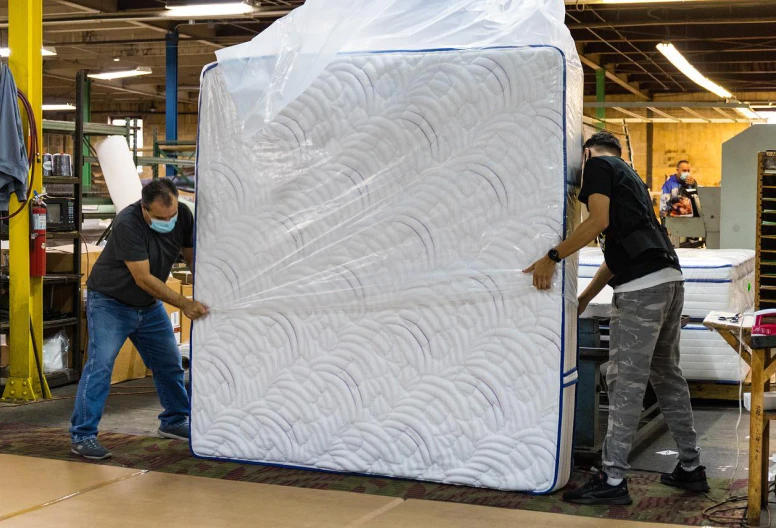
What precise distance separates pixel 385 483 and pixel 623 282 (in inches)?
52.7

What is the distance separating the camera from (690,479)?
3.95 meters

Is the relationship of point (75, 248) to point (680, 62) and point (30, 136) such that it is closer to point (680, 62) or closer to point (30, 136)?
point (30, 136)

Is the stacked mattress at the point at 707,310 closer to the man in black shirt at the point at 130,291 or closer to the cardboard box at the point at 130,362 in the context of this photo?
the man in black shirt at the point at 130,291

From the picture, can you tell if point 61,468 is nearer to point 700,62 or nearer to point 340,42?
point 340,42

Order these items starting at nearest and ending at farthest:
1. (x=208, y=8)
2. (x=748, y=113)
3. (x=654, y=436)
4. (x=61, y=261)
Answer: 1. (x=654, y=436)
2. (x=61, y=261)
3. (x=208, y=8)
4. (x=748, y=113)

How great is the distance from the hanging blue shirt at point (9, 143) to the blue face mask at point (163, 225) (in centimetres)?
164

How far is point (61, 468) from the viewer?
4297mm

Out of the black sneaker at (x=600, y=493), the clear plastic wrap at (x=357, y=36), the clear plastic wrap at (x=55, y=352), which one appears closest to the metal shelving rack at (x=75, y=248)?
the clear plastic wrap at (x=55, y=352)

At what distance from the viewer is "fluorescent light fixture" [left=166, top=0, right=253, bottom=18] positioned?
9.84 m

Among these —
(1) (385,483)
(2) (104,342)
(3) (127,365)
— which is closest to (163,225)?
(2) (104,342)

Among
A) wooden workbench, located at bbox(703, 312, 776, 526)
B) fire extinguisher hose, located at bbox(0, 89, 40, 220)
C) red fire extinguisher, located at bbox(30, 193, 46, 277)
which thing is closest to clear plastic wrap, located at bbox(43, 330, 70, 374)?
red fire extinguisher, located at bbox(30, 193, 46, 277)

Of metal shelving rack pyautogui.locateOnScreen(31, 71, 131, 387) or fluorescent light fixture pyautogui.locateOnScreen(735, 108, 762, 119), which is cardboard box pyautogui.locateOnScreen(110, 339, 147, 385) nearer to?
metal shelving rack pyautogui.locateOnScreen(31, 71, 131, 387)

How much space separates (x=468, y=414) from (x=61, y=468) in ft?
6.27

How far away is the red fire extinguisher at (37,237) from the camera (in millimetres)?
5979
